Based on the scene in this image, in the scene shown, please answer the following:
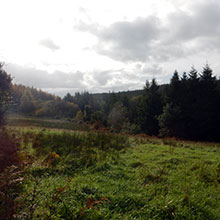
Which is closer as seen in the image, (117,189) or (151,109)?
(117,189)

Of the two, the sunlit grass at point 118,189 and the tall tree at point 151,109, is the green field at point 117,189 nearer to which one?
the sunlit grass at point 118,189

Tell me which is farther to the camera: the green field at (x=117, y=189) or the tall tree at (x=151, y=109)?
the tall tree at (x=151, y=109)

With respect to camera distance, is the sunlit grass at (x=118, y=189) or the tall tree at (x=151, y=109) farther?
the tall tree at (x=151, y=109)

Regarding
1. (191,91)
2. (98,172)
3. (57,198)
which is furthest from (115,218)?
(191,91)

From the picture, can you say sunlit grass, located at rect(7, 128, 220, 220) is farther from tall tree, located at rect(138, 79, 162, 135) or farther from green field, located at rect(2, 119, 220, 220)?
tall tree, located at rect(138, 79, 162, 135)

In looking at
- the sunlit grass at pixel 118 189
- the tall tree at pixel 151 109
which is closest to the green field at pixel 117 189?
the sunlit grass at pixel 118 189

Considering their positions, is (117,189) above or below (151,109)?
below

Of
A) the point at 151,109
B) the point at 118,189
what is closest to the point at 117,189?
the point at 118,189

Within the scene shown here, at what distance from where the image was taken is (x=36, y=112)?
53.4 m

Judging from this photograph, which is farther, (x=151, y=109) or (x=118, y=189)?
(x=151, y=109)

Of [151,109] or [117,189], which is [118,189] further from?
[151,109]

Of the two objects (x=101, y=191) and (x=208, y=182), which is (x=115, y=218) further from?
(x=208, y=182)

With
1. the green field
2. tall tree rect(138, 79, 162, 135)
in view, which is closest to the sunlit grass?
the green field

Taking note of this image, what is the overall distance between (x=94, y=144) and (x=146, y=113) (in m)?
21.3
